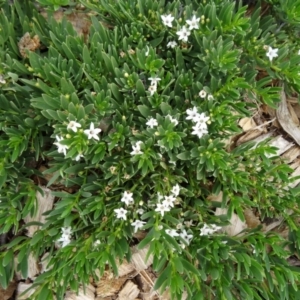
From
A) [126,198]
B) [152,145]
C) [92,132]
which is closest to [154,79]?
[152,145]

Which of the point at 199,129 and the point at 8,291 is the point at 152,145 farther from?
the point at 8,291

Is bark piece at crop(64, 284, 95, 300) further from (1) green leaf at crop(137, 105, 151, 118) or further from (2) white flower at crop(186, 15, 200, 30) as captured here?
(2) white flower at crop(186, 15, 200, 30)

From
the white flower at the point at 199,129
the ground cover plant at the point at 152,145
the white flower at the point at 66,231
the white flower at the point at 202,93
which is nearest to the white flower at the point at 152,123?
the ground cover plant at the point at 152,145

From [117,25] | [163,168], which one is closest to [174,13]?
[117,25]

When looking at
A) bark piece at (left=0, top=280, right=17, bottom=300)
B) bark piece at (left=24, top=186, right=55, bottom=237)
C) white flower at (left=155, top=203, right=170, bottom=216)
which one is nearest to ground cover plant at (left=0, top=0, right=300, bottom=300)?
white flower at (left=155, top=203, right=170, bottom=216)

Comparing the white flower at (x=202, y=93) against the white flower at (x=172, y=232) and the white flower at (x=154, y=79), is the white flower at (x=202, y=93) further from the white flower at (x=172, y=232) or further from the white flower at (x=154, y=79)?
the white flower at (x=172, y=232)

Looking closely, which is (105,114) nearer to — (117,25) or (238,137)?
(117,25)
